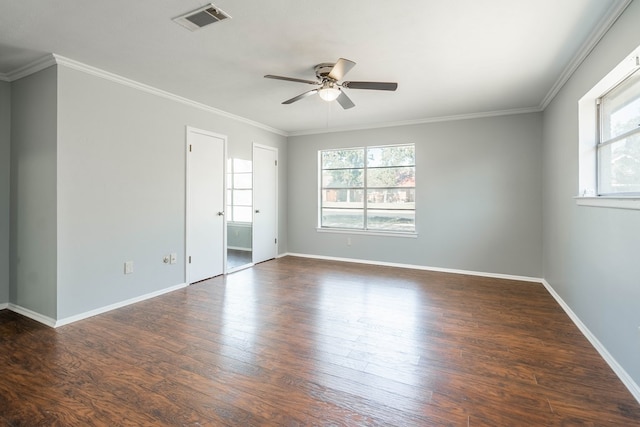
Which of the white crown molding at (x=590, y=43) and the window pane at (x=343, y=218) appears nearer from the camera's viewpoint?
the white crown molding at (x=590, y=43)

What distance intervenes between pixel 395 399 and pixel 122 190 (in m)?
3.30

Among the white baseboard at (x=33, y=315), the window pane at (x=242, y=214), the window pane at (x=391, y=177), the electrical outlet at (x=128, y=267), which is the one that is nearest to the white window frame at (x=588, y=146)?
the window pane at (x=391, y=177)

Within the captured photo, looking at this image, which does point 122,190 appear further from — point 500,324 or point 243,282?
point 500,324

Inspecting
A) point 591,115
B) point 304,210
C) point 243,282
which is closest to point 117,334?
point 243,282

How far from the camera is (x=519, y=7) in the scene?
6.98 ft

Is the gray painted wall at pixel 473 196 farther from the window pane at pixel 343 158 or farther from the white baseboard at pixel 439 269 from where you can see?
the window pane at pixel 343 158

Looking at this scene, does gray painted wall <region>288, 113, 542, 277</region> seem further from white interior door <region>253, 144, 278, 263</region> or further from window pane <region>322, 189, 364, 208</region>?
white interior door <region>253, 144, 278, 263</region>

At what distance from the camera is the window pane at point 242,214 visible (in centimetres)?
530

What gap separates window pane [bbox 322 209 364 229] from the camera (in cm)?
580

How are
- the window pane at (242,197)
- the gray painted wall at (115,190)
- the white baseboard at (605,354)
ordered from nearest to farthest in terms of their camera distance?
the white baseboard at (605,354), the gray painted wall at (115,190), the window pane at (242,197)

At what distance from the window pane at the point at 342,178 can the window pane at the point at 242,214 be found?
1557mm

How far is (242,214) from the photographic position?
212 inches

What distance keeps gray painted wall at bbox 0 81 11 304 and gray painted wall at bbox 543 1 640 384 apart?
17.5 ft

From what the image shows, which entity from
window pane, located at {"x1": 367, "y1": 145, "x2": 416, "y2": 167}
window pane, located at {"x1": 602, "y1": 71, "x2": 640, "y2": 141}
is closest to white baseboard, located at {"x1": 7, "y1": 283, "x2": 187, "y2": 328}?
window pane, located at {"x1": 367, "y1": 145, "x2": 416, "y2": 167}
